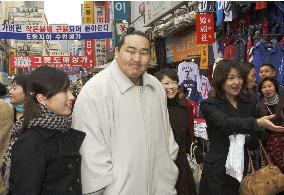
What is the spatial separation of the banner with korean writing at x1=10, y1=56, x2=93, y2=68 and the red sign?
20.6 m

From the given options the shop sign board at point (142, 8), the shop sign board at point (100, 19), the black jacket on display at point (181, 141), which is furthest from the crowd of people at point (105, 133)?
the shop sign board at point (100, 19)

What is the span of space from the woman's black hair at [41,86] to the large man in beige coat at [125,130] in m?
0.26

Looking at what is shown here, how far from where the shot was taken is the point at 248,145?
372 cm

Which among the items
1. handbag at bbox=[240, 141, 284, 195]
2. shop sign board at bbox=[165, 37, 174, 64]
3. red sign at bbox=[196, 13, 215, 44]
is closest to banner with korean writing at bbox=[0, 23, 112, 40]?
shop sign board at bbox=[165, 37, 174, 64]

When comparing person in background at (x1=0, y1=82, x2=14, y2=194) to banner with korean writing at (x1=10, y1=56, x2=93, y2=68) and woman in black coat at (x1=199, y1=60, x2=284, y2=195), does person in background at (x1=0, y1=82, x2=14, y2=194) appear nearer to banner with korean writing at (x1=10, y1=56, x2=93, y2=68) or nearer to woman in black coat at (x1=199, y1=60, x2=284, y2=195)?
woman in black coat at (x1=199, y1=60, x2=284, y2=195)

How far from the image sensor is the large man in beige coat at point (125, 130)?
9.23 ft

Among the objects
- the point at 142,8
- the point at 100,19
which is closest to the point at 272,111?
the point at 142,8

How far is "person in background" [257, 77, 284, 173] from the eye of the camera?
3691 millimetres

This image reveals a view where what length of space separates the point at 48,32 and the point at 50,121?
49.5 feet

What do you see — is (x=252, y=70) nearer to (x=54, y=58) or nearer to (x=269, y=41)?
(x=269, y=41)

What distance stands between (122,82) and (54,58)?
27311 millimetres

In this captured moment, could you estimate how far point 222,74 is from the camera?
3.76m

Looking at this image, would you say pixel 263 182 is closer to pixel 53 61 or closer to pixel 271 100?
pixel 271 100

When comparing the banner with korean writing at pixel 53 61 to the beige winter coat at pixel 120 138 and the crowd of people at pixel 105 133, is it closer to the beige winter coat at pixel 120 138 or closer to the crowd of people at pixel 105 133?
the crowd of people at pixel 105 133
